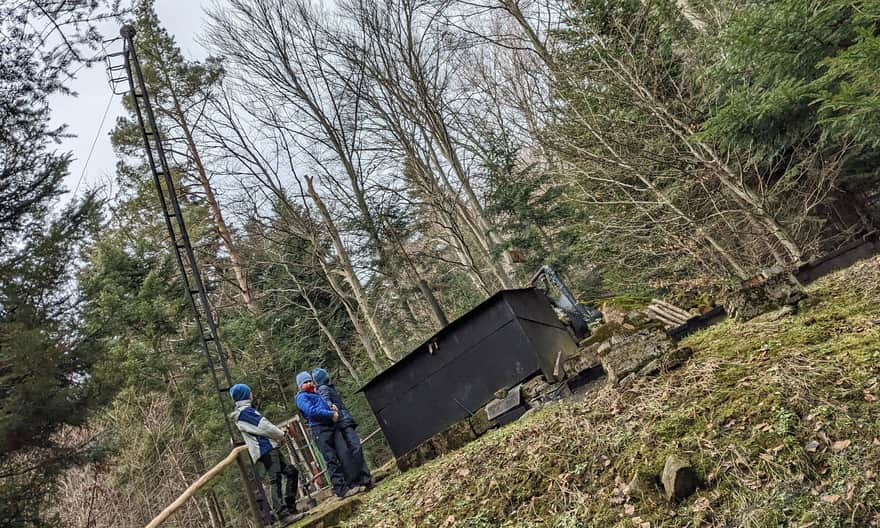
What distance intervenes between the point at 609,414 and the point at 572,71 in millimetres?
7228

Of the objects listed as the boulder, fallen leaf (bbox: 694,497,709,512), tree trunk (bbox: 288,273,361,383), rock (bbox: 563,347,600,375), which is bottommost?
fallen leaf (bbox: 694,497,709,512)

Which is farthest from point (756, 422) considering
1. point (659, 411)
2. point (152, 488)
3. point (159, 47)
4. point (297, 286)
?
point (159, 47)

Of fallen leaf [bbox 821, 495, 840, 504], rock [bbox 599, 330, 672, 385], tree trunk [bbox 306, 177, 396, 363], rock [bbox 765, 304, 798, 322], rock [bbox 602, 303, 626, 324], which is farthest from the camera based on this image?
tree trunk [bbox 306, 177, 396, 363]

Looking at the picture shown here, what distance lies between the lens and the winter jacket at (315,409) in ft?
25.5

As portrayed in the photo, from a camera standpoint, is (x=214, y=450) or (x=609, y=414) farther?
(x=214, y=450)

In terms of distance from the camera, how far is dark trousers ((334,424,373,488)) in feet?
26.0

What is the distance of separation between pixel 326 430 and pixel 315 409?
362 mm

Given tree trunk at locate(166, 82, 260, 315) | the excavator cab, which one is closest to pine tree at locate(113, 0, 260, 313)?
tree trunk at locate(166, 82, 260, 315)

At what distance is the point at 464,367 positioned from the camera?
359 inches

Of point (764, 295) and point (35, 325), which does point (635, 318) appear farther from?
point (35, 325)

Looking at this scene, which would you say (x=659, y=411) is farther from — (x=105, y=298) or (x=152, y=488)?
(x=152, y=488)

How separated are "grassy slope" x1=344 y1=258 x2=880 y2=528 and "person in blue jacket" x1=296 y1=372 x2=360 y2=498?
1.90m

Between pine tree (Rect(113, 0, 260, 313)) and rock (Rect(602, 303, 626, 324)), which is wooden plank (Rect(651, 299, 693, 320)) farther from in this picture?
pine tree (Rect(113, 0, 260, 313))

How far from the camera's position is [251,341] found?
2019 centimetres
